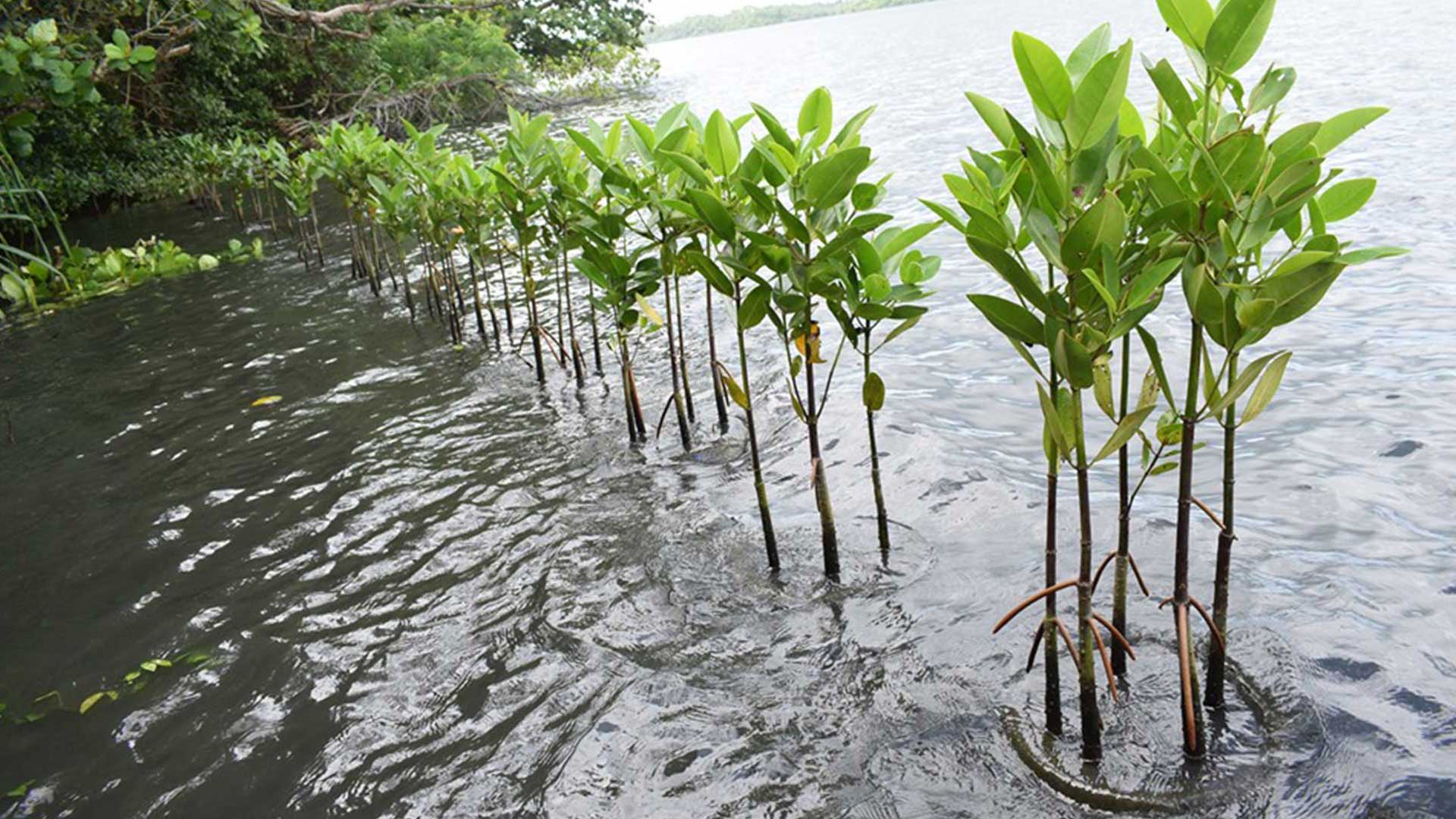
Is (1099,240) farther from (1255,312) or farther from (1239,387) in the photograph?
(1239,387)

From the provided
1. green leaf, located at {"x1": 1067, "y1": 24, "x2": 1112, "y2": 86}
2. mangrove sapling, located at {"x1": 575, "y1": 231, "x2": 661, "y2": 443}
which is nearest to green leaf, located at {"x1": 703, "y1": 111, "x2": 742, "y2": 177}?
mangrove sapling, located at {"x1": 575, "y1": 231, "x2": 661, "y2": 443}

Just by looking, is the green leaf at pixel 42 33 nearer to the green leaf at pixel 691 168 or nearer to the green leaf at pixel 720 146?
the green leaf at pixel 720 146

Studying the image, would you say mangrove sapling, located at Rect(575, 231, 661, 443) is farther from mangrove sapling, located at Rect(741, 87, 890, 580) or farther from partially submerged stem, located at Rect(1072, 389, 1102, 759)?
partially submerged stem, located at Rect(1072, 389, 1102, 759)

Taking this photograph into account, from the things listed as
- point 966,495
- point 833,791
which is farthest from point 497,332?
point 833,791

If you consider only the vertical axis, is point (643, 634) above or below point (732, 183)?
below

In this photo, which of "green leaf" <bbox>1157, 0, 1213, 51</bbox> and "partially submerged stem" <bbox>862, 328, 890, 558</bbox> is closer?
"green leaf" <bbox>1157, 0, 1213, 51</bbox>

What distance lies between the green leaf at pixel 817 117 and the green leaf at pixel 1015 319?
107 centimetres

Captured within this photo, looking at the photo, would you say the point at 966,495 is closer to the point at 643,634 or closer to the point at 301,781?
the point at 643,634

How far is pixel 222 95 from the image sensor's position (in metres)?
18.4

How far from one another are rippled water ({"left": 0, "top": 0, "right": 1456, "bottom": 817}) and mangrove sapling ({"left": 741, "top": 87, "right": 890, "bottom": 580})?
823 millimetres

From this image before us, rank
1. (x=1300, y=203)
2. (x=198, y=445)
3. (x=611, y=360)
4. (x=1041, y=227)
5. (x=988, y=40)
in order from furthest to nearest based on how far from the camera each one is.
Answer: (x=988, y=40) < (x=611, y=360) < (x=198, y=445) < (x=1041, y=227) < (x=1300, y=203)

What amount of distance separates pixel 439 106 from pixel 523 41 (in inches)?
330

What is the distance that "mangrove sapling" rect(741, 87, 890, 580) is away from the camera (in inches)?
111

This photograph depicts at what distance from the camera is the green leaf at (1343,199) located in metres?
2.09
